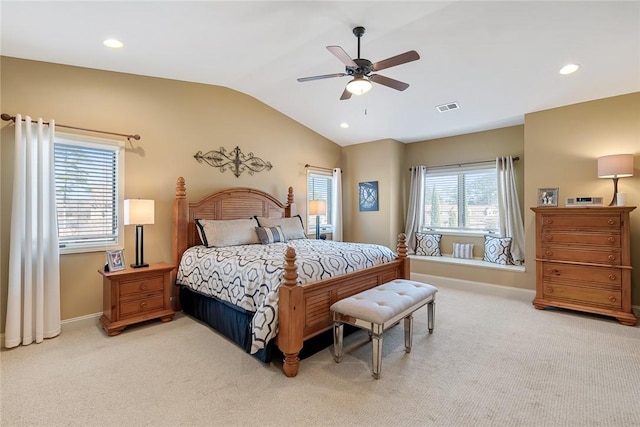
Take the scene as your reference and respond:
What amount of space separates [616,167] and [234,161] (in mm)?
4934

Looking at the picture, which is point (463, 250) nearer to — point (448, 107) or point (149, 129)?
point (448, 107)

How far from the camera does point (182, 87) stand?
160 inches

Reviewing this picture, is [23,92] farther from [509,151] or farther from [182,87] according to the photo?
[509,151]

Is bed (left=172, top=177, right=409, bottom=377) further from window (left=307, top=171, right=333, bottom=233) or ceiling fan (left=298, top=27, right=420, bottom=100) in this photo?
ceiling fan (left=298, top=27, right=420, bottom=100)

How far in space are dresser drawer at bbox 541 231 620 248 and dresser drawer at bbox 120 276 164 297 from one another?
478cm

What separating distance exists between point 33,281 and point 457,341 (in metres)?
4.20

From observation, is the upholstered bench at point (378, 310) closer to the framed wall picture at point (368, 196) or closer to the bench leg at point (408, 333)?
the bench leg at point (408, 333)

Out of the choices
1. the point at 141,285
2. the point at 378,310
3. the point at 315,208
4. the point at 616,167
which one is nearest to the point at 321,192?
the point at 315,208

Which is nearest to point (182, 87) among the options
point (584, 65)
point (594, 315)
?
point (584, 65)

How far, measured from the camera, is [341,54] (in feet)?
8.05

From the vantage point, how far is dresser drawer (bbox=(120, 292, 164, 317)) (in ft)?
10.3

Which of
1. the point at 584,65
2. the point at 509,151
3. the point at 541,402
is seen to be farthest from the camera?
the point at 509,151

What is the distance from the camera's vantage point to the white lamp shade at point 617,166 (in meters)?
3.41

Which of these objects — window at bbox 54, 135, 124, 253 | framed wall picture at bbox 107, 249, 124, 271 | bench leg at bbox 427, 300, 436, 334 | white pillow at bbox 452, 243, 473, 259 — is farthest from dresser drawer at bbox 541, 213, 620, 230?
window at bbox 54, 135, 124, 253
